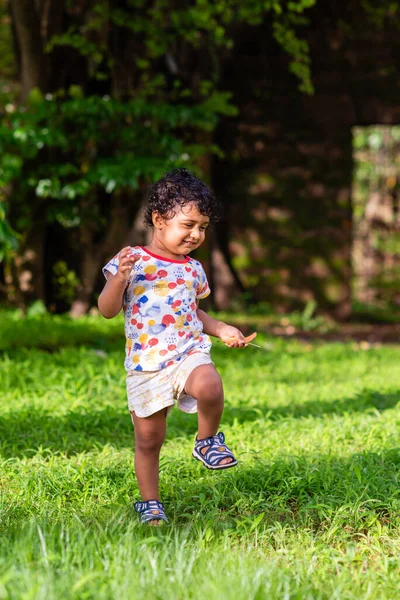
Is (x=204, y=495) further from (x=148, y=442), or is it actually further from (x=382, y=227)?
(x=382, y=227)

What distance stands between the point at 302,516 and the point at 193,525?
495 mm

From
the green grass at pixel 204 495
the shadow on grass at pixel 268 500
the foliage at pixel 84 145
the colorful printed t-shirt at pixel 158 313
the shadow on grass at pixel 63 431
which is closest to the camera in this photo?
the green grass at pixel 204 495

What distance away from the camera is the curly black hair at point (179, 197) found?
3.56 metres

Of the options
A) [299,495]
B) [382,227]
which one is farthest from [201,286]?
[382,227]

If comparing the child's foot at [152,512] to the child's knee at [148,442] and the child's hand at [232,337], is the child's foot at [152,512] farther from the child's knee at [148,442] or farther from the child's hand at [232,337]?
the child's hand at [232,337]

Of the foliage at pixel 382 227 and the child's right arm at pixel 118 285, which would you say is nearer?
the child's right arm at pixel 118 285

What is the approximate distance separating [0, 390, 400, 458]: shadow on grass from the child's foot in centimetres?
117

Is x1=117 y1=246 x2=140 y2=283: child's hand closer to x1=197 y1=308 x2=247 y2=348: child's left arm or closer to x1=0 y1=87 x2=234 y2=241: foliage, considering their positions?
x1=197 y1=308 x2=247 y2=348: child's left arm

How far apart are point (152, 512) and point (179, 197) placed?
1283mm

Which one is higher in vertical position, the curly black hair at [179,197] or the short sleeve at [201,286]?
the curly black hair at [179,197]

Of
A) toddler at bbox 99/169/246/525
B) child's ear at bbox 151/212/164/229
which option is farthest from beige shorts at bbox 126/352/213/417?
child's ear at bbox 151/212/164/229

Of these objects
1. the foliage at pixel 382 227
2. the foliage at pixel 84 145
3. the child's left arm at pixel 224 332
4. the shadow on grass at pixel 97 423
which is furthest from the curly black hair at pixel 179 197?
the foliage at pixel 382 227

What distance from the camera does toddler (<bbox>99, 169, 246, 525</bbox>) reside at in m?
3.45

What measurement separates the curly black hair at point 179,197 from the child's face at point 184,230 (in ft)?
0.07
